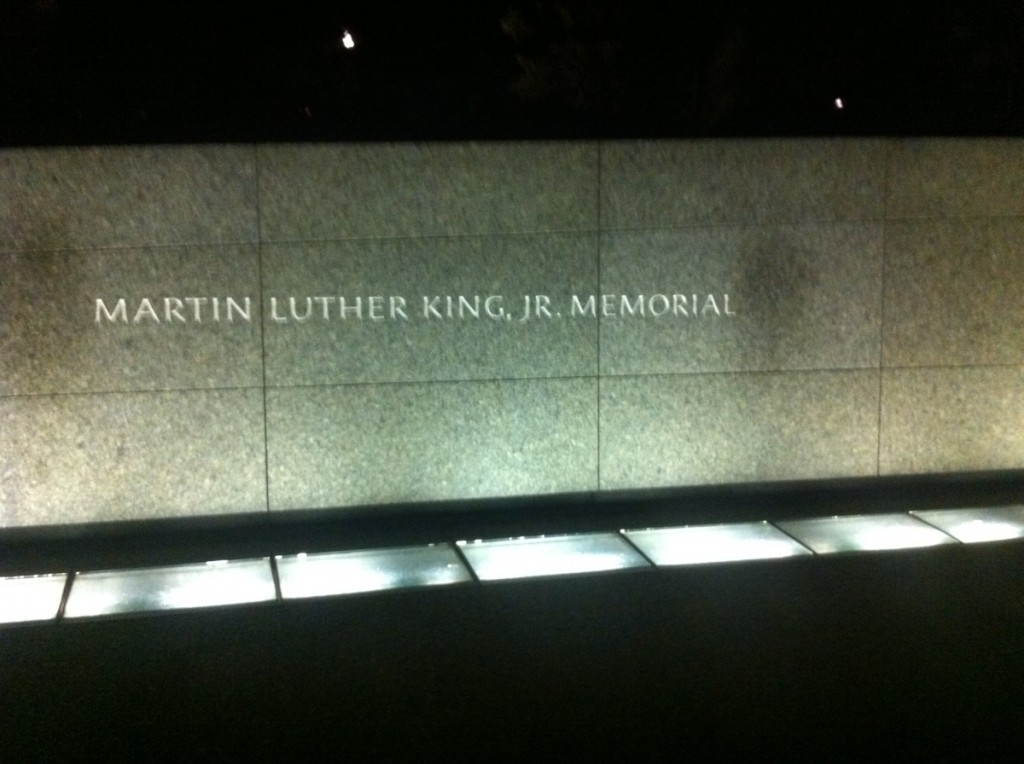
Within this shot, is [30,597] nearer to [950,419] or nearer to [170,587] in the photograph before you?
[170,587]

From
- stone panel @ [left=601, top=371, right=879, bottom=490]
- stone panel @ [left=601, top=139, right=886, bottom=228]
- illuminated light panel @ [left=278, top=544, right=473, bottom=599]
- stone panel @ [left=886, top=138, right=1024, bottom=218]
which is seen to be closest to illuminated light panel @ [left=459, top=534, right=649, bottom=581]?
illuminated light panel @ [left=278, top=544, right=473, bottom=599]

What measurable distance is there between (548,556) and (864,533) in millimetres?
2129

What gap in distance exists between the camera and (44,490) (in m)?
7.38

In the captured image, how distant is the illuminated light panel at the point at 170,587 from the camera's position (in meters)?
5.92

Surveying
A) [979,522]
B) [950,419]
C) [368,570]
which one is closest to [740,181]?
[950,419]

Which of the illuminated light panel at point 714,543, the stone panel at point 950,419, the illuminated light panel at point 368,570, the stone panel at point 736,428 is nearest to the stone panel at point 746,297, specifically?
the stone panel at point 736,428

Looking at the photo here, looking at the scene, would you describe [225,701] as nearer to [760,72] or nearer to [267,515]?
[267,515]

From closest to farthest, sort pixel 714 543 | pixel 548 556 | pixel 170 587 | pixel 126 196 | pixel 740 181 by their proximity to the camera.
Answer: pixel 170 587
pixel 548 556
pixel 714 543
pixel 126 196
pixel 740 181

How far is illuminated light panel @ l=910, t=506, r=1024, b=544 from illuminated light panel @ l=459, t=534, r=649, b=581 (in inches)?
85.3

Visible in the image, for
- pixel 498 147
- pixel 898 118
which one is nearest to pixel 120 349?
pixel 498 147

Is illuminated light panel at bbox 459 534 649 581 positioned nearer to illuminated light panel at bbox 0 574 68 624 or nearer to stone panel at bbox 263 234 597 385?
stone panel at bbox 263 234 597 385

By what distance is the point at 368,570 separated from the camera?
260 inches

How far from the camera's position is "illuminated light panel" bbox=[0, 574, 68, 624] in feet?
18.9

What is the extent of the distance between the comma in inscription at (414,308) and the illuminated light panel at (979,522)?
→ 203cm
